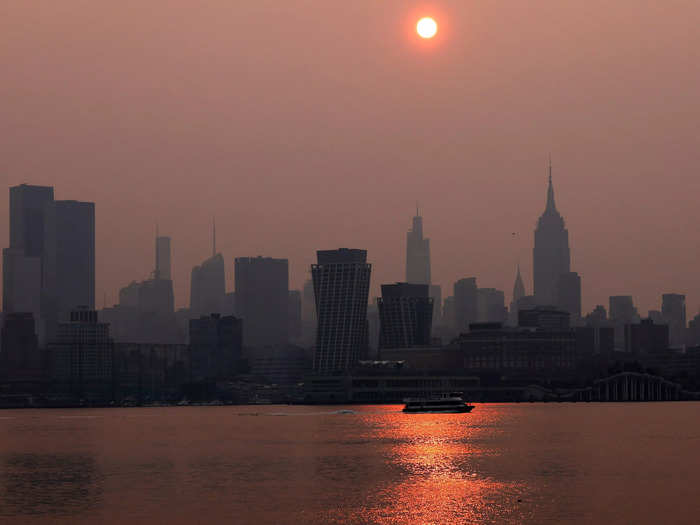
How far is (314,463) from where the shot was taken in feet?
543

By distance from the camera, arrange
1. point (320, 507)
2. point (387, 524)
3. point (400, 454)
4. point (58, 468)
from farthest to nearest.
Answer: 1. point (400, 454)
2. point (58, 468)
3. point (320, 507)
4. point (387, 524)

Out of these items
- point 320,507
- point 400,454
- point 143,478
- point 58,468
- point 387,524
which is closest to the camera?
point 387,524

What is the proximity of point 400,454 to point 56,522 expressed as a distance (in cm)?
8130

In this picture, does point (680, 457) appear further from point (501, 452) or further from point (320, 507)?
point (320, 507)

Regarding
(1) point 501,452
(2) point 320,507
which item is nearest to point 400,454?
(1) point 501,452

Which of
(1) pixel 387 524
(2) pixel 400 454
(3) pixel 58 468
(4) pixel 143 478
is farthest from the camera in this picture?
(2) pixel 400 454

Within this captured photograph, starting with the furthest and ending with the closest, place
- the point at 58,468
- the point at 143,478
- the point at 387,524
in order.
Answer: the point at 58,468
the point at 143,478
the point at 387,524

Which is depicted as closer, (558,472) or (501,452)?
(558,472)

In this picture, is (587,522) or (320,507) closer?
(587,522)

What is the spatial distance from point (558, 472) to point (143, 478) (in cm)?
4740

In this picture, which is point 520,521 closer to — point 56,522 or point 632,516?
point 632,516

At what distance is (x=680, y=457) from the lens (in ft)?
563

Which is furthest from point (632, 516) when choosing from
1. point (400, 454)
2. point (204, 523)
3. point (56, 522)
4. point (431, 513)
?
point (400, 454)

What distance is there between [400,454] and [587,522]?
255ft
